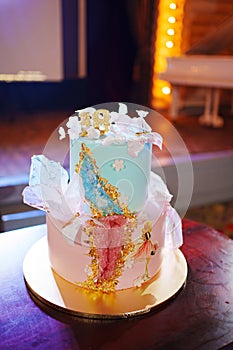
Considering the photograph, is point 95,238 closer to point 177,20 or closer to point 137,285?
point 137,285

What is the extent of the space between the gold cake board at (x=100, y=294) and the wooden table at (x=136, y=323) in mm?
13

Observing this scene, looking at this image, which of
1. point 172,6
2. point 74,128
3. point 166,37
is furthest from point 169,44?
point 74,128

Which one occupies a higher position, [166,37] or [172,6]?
[172,6]

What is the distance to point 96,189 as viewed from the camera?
2.19 ft

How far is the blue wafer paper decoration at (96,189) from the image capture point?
66 centimetres

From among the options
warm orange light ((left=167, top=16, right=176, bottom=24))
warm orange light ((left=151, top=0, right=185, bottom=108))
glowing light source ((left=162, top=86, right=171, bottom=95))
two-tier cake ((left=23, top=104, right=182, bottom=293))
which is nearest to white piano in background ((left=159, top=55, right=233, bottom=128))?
warm orange light ((left=151, top=0, right=185, bottom=108))

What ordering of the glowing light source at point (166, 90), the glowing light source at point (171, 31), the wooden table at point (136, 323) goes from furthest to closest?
1. the glowing light source at point (166, 90)
2. the glowing light source at point (171, 31)
3. the wooden table at point (136, 323)

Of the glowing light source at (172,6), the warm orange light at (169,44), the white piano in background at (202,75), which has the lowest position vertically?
the white piano in background at (202,75)

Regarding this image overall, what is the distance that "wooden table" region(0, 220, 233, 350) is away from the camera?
586 millimetres

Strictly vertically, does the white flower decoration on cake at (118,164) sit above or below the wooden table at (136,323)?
above

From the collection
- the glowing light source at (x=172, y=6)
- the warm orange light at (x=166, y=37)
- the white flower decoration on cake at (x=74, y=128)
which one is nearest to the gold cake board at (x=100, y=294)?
the white flower decoration on cake at (x=74, y=128)

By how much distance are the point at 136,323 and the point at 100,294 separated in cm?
10

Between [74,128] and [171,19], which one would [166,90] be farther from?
[74,128]

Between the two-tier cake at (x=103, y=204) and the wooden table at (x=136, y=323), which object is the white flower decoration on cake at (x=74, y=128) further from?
the wooden table at (x=136, y=323)
